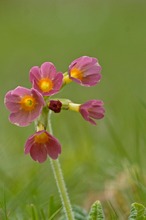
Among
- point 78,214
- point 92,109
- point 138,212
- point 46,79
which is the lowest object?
point 138,212

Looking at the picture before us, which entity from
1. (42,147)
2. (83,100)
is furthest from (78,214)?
(83,100)

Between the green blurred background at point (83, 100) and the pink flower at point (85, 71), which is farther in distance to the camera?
the green blurred background at point (83, 100)

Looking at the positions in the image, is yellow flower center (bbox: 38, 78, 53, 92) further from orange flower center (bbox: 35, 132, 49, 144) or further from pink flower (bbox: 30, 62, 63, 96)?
orange flower center (bbox: 35, 132, 49, 144)

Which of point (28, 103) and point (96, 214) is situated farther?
point (96, 214)

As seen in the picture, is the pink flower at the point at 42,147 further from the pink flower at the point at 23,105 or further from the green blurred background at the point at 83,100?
the green blurred background at the point at 83,100

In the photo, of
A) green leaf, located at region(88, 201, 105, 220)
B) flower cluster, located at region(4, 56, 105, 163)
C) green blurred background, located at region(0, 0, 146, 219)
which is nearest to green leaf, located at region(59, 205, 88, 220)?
green blurred background, located at region(0, 0, 146, 219)

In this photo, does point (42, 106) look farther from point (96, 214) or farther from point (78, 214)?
point (78, 214)

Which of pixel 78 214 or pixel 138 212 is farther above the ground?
pixel 78 214

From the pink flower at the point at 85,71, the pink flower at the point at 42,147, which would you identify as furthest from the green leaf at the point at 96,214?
the pink flower at the point at 85,71
